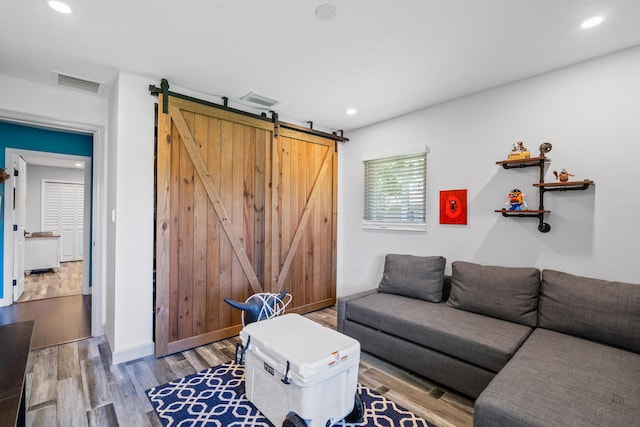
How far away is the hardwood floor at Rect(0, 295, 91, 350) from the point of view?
3.18m

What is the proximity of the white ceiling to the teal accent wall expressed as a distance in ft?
5.41

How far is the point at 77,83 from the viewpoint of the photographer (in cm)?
281

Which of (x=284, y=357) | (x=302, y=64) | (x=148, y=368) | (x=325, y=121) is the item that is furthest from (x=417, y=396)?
(x=325, y=121)

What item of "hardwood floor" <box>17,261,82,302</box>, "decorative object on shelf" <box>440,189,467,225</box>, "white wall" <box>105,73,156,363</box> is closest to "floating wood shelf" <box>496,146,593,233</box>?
"decorative object on shelf" <box>440,189,467,225</box>

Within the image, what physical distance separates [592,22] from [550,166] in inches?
41.8

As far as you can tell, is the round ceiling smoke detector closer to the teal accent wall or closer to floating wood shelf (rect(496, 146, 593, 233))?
floating wood shelf (rect(496, 146, 593, 233))

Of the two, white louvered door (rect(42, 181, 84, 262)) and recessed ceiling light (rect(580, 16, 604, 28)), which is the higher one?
recessed ceiling light (rect(580, 16, 604, 28))

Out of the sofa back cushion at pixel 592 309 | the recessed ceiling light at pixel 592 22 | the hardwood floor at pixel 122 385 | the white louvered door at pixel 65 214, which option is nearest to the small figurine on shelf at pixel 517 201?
the sofa back cushion at pixel 592 309

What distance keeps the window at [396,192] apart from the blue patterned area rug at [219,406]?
1.96 metres

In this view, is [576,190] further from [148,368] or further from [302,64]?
[148,368]

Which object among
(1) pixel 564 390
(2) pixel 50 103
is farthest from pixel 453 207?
(2) pixel 50 103

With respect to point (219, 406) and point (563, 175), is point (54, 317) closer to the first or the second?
point (219, 406)

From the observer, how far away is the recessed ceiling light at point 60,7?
5.80ft

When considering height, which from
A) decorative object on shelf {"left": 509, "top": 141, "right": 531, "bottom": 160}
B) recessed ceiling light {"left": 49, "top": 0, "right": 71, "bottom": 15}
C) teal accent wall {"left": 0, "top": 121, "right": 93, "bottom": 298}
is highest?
recessed ceiling light {"left": 49, "top": 0, "right": 71, "bottom": 15}
